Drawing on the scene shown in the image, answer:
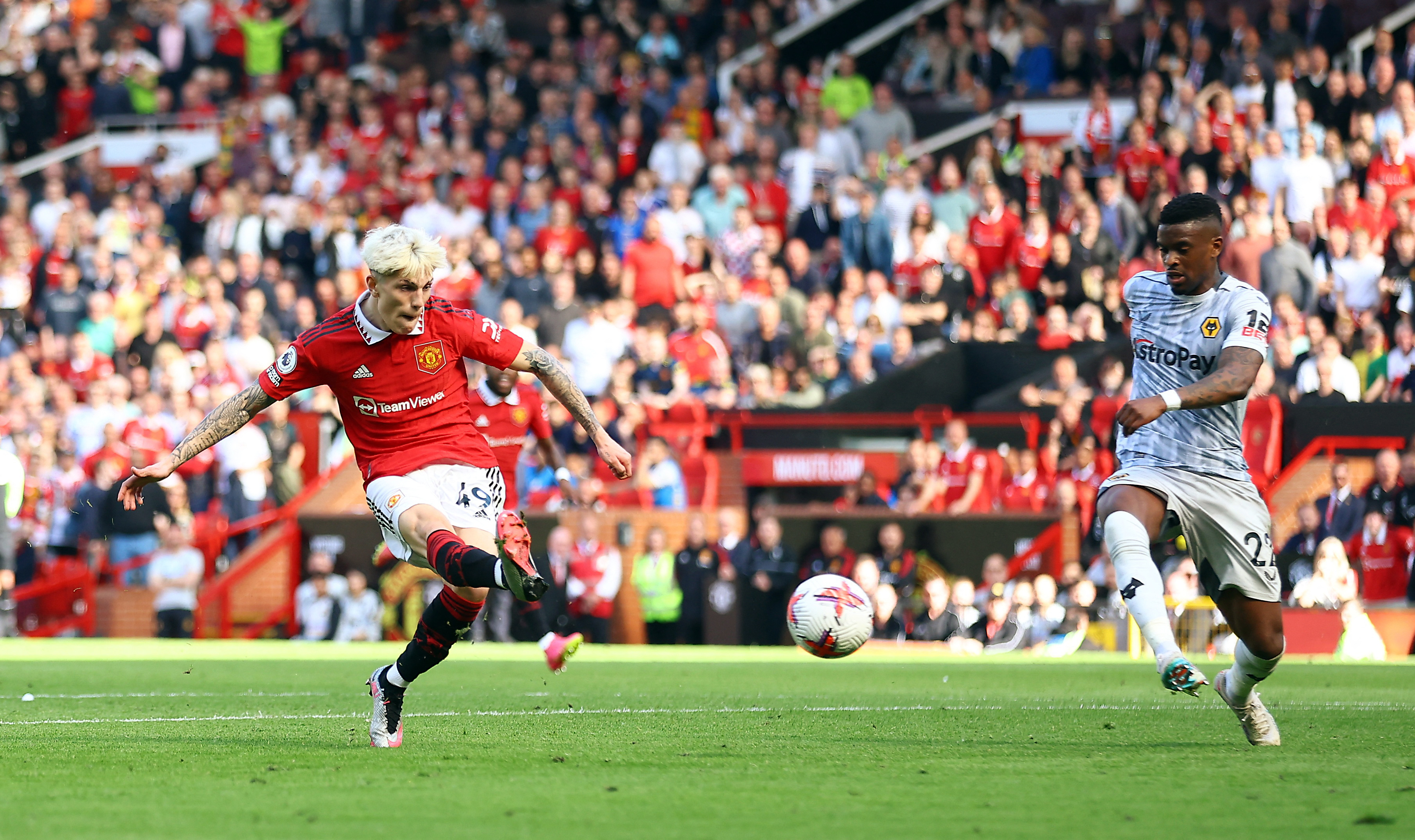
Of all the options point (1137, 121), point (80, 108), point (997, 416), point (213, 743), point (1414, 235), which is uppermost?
point (80, 108)

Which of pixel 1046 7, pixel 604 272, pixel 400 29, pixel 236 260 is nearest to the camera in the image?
pixel 604 272

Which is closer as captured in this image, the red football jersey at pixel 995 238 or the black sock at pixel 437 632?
the black sock at pixel 437 632

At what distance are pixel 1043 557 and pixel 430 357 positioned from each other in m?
11.0

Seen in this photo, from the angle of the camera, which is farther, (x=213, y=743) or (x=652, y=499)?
(x=652, y=499)

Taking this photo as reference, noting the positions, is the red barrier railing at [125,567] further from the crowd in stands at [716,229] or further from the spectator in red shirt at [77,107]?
the spectator in red shirt at [77,107]

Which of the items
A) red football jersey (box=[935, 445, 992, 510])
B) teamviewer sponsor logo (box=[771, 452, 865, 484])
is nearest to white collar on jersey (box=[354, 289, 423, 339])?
red football jersey (box=[935, 445, 992, 510])

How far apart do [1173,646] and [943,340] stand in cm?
1349

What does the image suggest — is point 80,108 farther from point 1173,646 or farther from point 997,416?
point 1173,646

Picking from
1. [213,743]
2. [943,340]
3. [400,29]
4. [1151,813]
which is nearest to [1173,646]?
[1151,813]

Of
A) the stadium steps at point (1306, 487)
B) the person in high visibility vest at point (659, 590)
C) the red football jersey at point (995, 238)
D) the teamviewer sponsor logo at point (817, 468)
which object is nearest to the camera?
the stadium steps at point (1306, 487)

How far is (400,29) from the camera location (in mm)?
30281

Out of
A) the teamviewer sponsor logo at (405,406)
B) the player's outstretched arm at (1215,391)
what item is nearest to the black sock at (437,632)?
the teamviewer sponsor logo at (405,406)

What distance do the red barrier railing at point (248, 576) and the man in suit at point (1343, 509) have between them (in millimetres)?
10258

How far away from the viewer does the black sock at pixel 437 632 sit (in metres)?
7.84
